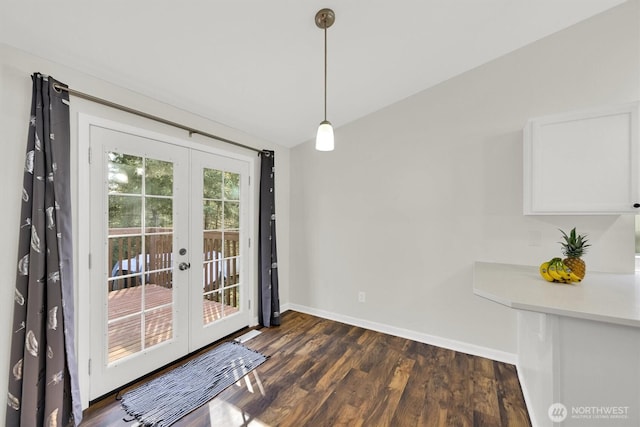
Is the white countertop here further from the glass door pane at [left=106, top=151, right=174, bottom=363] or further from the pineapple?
the glass door pane at [left=106, top=151, right=174, bottom=363]

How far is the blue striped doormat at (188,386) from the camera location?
68.7 inches

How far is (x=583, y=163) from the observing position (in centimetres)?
190

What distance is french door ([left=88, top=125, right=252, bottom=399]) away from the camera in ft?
6.11

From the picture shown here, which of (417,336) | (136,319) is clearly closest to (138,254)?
(136,319)

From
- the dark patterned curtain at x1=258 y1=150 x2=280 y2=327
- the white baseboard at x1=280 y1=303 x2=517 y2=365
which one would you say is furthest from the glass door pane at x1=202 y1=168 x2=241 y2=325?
the white baseboard at x1=280 y1=303 x2=517 y2=365

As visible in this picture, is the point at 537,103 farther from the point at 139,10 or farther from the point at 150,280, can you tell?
the point at 150,280

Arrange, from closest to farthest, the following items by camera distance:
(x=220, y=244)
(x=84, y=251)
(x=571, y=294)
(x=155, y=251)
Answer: (x=571, y=294) → (x=84, y=251) → (x=155, y=251) → (x=220, y=244)

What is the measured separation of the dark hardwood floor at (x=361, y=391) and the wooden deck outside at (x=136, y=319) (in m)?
0.36

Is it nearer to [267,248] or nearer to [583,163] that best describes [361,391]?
[267,248]

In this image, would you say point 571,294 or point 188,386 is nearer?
point 571,294

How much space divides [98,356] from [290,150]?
2918 millimetres

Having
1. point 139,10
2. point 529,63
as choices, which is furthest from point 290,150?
point 529,63

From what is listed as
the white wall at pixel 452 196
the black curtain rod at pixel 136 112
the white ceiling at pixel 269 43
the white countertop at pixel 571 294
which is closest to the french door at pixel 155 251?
the black curtain rod at pixel 136 112

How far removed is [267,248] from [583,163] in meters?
2.98
